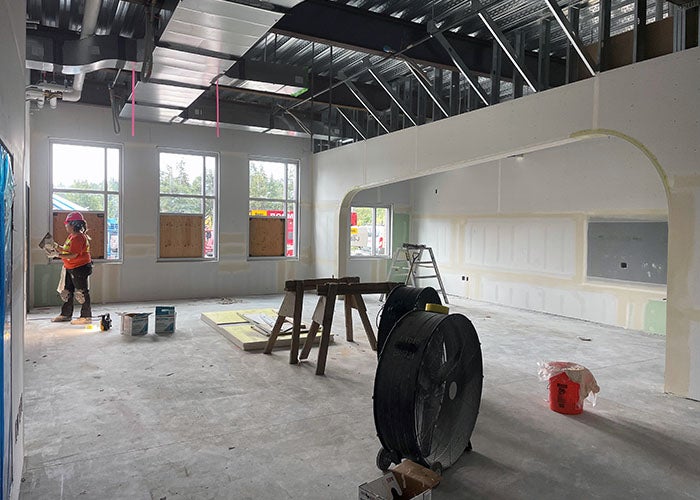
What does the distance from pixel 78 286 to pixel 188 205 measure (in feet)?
10.1

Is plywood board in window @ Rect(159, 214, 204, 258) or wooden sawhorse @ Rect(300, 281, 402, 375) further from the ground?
plywood board in window @ Rect(159, 214, 204, 258)

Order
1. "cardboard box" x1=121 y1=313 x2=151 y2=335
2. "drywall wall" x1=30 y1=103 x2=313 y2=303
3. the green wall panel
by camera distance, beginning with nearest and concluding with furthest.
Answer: "cardboard box" x1=121 y1=313 x2=151 y2=335 < the green wall panel < "drywall wall" x1=30 y1=103 x2=313 y2=303

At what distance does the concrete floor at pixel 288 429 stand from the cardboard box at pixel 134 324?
34cm

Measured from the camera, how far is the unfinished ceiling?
15.4 feet

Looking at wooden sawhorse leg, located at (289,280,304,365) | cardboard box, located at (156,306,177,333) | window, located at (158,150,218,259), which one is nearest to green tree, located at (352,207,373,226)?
window, located at (158,150,218,259)

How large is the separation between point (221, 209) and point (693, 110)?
787 cm

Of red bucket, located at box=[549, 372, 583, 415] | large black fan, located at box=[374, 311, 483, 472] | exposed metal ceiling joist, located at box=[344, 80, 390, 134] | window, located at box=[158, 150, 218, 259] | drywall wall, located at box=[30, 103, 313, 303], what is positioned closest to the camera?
large black fan, located at box=[374, 311, 483, 472]

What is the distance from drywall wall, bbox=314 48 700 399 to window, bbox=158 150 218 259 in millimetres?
5072

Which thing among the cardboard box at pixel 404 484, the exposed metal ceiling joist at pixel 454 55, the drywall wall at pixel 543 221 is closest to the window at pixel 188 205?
the drywall wall at pixel 543 221

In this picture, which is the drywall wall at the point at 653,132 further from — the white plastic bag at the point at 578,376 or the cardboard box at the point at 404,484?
the cardboard box at the point at 404,484

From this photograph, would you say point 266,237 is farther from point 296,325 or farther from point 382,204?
point 296,325

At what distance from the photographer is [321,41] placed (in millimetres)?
5395

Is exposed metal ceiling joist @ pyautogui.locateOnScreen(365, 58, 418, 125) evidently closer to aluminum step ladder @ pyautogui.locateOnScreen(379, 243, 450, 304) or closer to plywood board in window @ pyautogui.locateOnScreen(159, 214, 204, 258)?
Result: aluminum step ladder @ pyautogui.locateOnScreen(379, 243, 450, 304)

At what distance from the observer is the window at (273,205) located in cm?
1037
